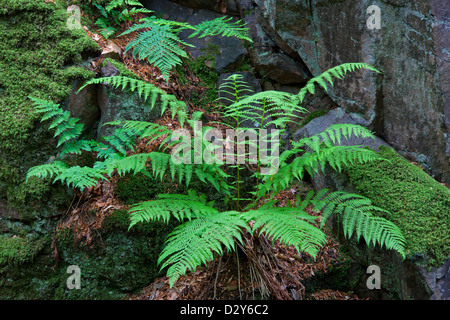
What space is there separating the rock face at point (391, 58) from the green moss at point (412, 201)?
0.56 m

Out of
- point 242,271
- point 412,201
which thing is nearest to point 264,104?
point 242,271

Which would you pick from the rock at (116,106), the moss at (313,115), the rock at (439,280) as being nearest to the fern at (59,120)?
the rock at (116,106)

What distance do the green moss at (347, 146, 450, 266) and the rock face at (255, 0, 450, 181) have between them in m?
0.56

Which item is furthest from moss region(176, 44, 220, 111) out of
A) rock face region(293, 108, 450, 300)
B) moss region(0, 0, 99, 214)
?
rock face region(293, 108, 450, 300)

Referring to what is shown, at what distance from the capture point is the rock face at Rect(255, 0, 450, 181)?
3229 mm

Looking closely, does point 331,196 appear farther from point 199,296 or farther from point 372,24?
point 372,24

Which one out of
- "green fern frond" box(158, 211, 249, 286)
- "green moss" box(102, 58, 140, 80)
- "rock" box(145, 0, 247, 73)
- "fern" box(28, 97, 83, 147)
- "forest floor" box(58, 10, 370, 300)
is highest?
"rock" box(145, 0, 247, 73)

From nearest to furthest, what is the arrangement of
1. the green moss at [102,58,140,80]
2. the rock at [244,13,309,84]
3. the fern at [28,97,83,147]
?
the fern at [28,97,83,147], the green moss at [102,58,140,80], the rock at [244,13,309,84]

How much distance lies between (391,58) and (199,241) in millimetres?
2901

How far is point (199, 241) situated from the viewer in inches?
77.7

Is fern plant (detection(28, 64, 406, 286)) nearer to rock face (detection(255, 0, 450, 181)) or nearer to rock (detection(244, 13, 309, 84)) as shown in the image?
rock face (detection(255, 0, 450, 181))

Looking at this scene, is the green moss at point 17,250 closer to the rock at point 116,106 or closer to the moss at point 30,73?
the moss at point 30,73

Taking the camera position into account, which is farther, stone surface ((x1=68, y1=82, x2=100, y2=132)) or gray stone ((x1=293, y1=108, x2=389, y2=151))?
gray stone ((x1=293, y1=108, x2=389, y2=151))

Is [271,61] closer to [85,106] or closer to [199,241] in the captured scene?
[85,106]
